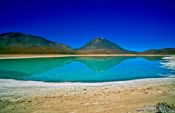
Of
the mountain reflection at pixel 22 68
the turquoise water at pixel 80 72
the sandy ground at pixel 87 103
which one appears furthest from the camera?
the mountain reflection at pixel 22 68

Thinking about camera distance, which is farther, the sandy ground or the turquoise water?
the turquoise water

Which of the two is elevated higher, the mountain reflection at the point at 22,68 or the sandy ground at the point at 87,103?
the mountain reflection at the point at 22,68

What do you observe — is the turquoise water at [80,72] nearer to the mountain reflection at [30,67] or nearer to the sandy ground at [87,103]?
the mountain reflection at [30,67]

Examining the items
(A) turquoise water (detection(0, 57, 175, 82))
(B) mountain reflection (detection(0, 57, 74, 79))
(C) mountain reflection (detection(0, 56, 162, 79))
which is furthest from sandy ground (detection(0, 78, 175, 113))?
(B) mountain reflection (detection(0, 57, 74, 79))

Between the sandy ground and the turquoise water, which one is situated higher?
the turquoise water

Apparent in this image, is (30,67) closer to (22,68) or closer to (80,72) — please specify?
(22,68)

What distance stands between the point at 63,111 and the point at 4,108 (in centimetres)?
237

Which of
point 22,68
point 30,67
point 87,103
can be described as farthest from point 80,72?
point 87,103

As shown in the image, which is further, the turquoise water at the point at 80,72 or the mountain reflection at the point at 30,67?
the mountain reflection at the point at 30,67

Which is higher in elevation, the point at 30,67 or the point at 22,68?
the point at 30,67

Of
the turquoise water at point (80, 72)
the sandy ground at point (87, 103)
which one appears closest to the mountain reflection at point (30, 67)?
the turquoise water at point (80, 72)

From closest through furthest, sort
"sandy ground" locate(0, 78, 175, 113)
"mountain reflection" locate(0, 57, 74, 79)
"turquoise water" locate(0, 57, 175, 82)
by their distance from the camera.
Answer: "sandy ground" locate(0, 78, 175, 113) < "turquoise water" locate(0, 57, 175, 82) < "mountain reflection" locate(0, 57, 74, 79)

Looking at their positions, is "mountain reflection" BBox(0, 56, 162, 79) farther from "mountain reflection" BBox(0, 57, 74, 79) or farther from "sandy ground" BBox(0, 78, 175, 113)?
"sandy ground" BBox(0, 78, 175, 113)

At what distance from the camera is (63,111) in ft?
27.1
